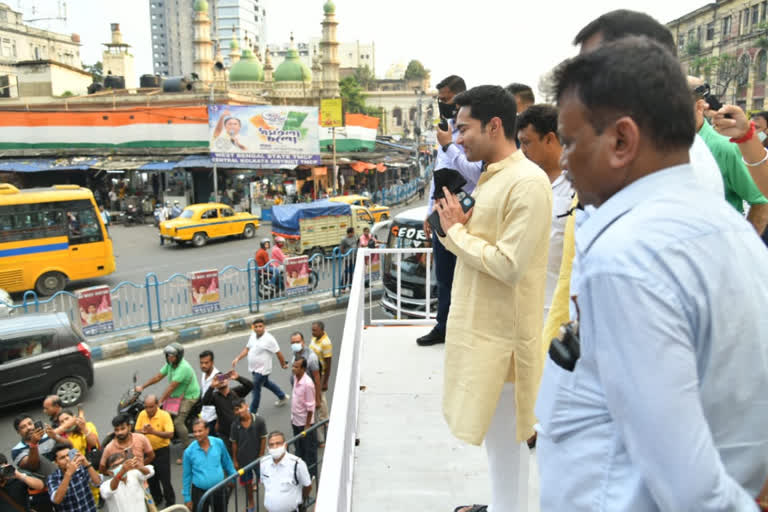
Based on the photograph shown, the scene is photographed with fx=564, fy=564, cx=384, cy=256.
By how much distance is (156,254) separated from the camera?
2028 centimetres

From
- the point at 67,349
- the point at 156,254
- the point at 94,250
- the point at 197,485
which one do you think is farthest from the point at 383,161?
the point at 197,485

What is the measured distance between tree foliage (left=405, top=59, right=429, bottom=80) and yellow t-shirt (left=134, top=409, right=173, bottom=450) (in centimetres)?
10923

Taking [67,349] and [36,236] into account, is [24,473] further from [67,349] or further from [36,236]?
[36,236]

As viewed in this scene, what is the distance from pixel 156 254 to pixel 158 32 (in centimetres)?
13344

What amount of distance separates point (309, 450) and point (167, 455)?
5.29ft

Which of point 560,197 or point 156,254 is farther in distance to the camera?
point 156,254

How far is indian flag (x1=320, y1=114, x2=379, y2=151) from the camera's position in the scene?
112ft

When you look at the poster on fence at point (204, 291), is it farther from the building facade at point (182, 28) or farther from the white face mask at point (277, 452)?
the building facade at point (182, 28)

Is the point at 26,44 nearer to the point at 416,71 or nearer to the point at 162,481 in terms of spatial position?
the point at 416,71

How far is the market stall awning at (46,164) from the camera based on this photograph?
1126 inches

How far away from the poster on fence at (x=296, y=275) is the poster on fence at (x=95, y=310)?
4.05 metres

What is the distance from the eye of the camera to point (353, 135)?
35.1 metres

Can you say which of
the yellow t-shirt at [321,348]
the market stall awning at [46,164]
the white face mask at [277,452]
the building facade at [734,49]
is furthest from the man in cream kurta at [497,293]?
the building facade at [734,49]

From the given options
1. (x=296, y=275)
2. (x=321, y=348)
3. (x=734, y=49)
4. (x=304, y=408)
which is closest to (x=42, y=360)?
(x=321, y=348)
